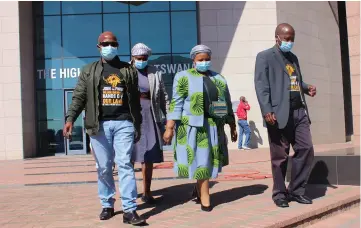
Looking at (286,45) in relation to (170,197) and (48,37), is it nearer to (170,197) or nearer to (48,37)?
(170,197)

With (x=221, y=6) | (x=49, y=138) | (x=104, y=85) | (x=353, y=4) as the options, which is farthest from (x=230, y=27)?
(x=104, y=85)

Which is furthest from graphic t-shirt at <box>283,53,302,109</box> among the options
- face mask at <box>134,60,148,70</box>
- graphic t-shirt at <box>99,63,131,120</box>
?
graphic t-shirt at <box>99,63,131,120</box>

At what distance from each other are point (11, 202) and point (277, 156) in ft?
11.0

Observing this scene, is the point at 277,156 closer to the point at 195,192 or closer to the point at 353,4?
the point at 195,192

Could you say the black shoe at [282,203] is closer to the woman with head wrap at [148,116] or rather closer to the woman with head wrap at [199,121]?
the woman with head wrap at [199,121]

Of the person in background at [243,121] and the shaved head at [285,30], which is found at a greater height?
the shaved head at [285,30]

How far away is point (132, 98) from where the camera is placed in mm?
3697

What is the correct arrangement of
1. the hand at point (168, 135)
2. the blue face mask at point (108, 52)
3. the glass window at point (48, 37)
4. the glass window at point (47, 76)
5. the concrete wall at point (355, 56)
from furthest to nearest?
the glass window at point (48, 37), the glass window at point (47, 76), the concrete wall at point (355, 56), the hand at point (168, 135), the blue face mask at point (108, 52)

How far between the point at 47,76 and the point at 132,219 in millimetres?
13711

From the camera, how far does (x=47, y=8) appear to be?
16.3 meters

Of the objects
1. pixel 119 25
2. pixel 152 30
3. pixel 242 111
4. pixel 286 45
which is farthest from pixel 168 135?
pixel 119 25

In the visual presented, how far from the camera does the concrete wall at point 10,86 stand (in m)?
13.9

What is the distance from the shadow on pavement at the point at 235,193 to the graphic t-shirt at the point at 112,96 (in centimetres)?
155

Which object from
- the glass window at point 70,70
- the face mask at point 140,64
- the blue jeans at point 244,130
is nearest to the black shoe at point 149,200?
the face mask at point 140,64
